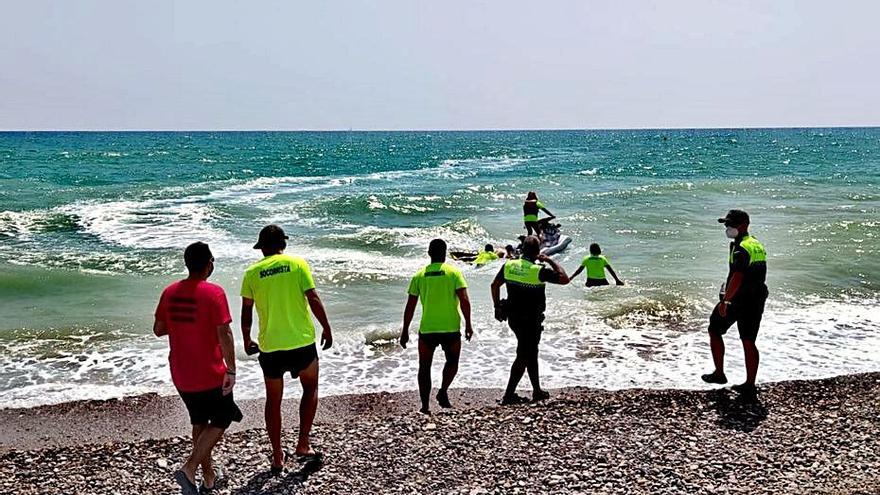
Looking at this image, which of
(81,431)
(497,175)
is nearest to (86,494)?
(81,431)

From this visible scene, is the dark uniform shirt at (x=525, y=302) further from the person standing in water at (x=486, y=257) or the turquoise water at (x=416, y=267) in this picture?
the person standing in water at (x=486, y=257)

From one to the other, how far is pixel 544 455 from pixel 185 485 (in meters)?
2.81

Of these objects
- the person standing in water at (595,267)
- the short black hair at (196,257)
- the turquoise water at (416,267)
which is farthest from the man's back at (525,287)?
the person standing in water at (595,267)

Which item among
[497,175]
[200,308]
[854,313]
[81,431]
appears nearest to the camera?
[200,308]

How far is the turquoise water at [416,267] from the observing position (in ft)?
32.2

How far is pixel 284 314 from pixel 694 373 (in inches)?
227

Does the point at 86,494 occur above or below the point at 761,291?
below

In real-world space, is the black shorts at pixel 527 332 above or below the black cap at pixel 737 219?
below

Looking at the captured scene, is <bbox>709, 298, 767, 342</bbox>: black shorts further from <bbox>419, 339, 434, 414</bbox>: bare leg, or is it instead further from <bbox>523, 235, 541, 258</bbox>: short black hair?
<bbox>419, 339, 434, 414</bbox>: bare leg

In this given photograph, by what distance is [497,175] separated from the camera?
1938 inches

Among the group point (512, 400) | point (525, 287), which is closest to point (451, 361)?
point (512, 400)

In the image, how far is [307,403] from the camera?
6.05 metres

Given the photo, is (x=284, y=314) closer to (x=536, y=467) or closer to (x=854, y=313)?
(x=536, y=467)

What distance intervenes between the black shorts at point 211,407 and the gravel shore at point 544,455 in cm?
66
